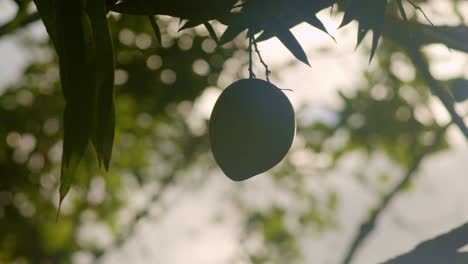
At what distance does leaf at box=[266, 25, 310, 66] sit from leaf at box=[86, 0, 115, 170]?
0.18 meters

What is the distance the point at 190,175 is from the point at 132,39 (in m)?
1.46

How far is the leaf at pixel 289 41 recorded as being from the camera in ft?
2.71

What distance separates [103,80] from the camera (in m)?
0.81

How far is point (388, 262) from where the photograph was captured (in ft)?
2.33

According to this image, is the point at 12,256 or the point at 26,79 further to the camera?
the point at 12,256

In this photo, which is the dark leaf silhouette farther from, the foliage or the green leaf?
the green leaf

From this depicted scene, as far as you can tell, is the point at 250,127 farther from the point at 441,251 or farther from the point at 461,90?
the point at 461,90

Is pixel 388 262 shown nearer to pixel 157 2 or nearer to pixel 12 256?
pixel 157 2

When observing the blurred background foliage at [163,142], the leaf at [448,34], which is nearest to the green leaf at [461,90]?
the leaf at [448,34]

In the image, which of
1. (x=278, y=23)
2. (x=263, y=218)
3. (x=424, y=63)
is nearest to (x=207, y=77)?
(x=263, y=218)

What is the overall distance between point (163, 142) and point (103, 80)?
2.76 m

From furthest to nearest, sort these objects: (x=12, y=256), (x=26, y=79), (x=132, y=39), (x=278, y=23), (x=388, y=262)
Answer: (x=12, y=256), (x=26, y=79), (x=132, y=39), (x=278, y=23), (x=388, y=262)

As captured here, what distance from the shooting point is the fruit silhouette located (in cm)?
85

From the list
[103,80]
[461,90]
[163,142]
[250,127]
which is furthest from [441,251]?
[163,142]
